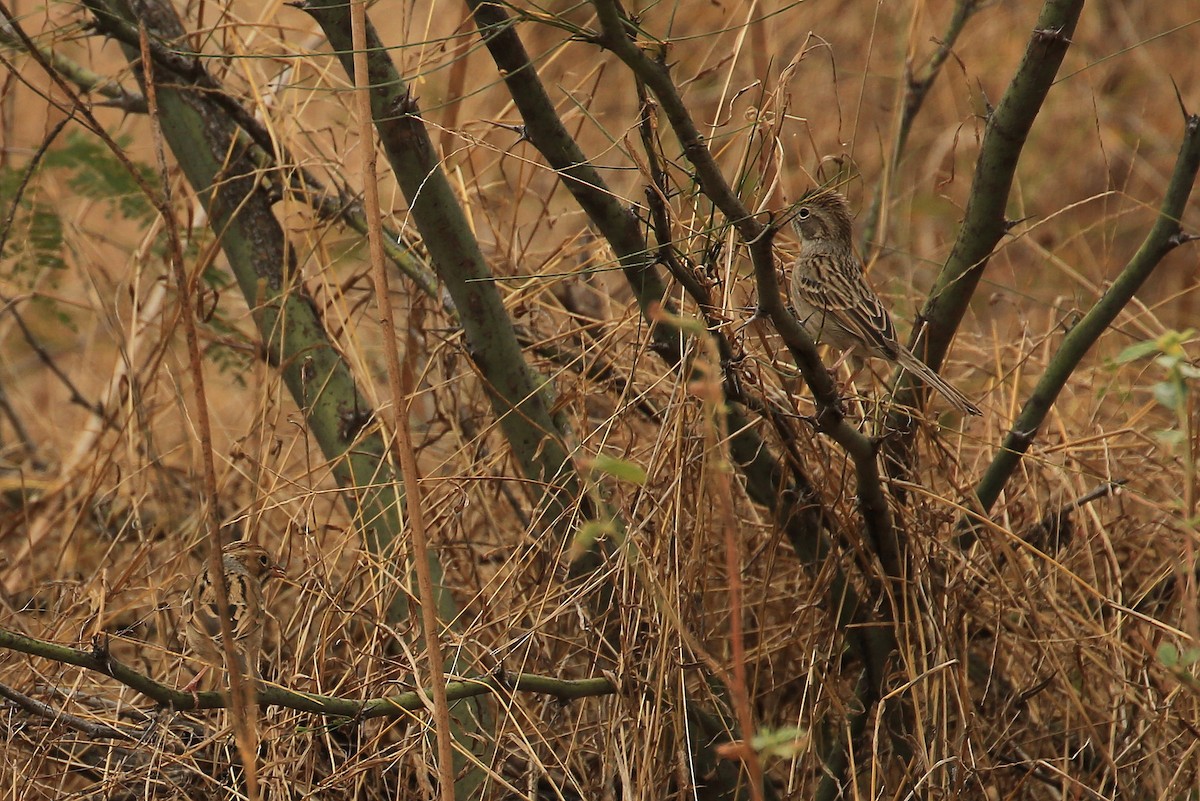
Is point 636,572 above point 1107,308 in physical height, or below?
below

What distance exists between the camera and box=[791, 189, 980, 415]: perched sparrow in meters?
3.30

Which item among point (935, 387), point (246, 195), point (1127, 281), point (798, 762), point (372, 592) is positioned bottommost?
point (798, 762)

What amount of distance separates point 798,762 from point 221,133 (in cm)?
228

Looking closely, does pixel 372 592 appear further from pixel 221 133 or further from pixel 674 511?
pixel 221 133

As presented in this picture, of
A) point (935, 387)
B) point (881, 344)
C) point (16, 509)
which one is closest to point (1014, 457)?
point (935, 387)

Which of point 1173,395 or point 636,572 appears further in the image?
point 636,572

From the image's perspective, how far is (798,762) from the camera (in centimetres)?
296

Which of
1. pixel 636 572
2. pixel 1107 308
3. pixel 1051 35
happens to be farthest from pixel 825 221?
pixel 636 572

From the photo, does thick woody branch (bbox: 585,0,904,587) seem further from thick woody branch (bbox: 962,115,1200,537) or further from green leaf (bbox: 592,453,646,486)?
green leaf (bbox: 592,453,646,486)

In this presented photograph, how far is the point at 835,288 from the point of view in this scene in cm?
341

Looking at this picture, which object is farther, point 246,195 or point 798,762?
point 246,195

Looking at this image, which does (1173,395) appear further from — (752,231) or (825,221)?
(825,221)

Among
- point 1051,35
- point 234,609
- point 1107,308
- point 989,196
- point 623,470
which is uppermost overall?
point 1051,35

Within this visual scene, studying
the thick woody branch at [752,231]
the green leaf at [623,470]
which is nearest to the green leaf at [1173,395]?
the thick woody branch at [752,231]
